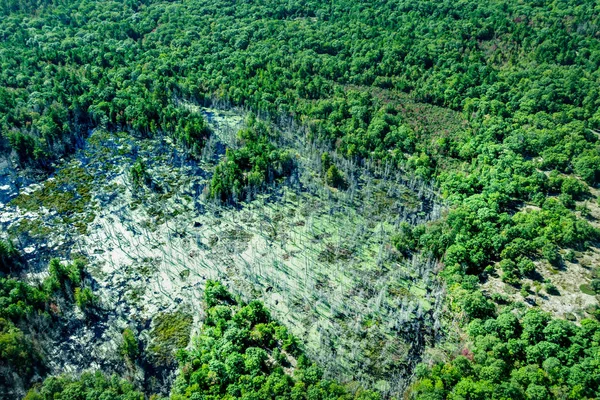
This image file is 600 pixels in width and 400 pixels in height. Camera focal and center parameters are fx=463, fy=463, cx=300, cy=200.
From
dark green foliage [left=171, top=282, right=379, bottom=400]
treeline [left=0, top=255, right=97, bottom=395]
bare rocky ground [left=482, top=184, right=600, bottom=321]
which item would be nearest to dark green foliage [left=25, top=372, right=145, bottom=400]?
treeline [left=0, top=255, right=97, bottom=395]

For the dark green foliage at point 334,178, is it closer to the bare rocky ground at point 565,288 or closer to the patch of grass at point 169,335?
the bare rocky ground at point 565,288

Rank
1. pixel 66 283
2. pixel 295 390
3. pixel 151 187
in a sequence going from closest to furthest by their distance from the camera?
pixel 295 390 < pixel 66 283 < pixel 151 187

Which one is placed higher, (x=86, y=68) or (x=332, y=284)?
(x=86, y=68)

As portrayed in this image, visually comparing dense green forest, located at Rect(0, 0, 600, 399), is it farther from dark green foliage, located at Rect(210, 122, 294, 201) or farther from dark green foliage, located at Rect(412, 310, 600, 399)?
dark green foliage, located at Rect(210, 122, 294, 201)

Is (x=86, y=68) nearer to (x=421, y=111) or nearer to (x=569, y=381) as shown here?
(x=421, y=111)

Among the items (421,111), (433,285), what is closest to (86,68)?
(421,111)

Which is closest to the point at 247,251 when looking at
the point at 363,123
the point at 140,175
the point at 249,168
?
the point at 249,168

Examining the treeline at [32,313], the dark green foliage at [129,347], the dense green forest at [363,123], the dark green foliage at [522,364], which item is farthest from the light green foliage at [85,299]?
the dark green foliage at [522,364]
